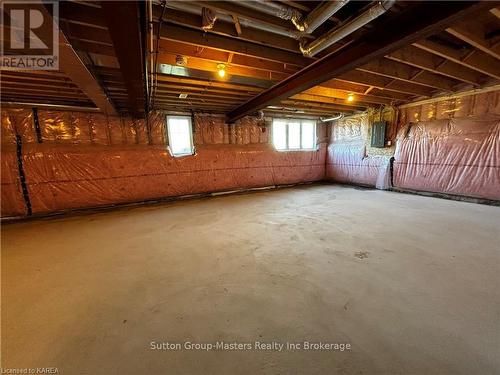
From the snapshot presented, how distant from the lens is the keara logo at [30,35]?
4.14 feet

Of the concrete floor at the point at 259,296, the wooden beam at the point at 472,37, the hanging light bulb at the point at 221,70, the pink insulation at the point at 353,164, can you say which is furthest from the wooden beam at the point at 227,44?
the pink insulation at the point at 353,164

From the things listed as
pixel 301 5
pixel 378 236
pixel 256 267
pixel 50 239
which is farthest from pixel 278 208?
pixel 50 239

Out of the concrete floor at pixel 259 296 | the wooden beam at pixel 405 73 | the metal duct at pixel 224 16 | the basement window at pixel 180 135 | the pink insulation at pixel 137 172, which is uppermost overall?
the wooden beam at pixel 405 73

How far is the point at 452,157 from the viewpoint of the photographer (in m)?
4.02

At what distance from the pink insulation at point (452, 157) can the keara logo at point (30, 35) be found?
221 inches

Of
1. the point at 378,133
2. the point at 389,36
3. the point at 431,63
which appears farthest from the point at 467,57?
the point at 378,133

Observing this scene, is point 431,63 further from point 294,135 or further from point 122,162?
point 122,162

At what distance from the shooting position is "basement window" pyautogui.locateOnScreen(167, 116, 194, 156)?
4869mm

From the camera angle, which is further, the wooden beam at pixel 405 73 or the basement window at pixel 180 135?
the basement window at pixel 180 135

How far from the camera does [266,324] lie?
1267mm

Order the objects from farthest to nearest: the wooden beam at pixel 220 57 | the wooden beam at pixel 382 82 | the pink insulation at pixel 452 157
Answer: the pink insulation at pixel 452 157 → the wooden beam at pixel 382 82 → the wooden beam at pixel 220 57

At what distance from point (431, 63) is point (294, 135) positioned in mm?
3888

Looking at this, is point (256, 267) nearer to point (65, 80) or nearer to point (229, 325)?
point (229, 325)

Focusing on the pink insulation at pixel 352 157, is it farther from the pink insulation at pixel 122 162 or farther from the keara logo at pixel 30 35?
the keara logo at pixel 30 35
